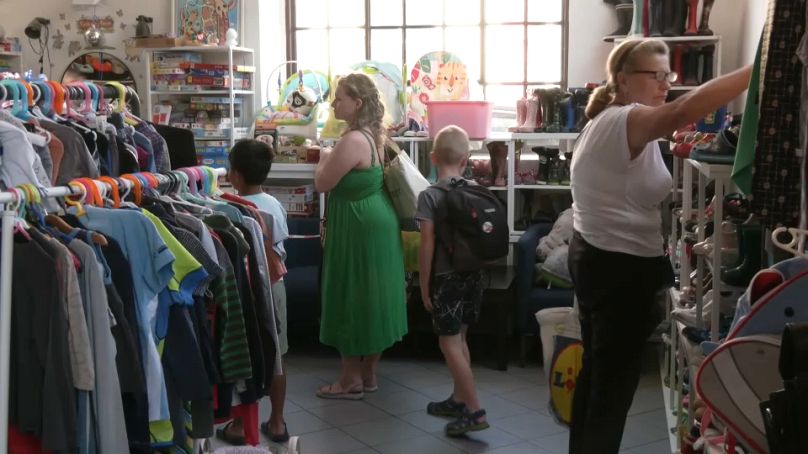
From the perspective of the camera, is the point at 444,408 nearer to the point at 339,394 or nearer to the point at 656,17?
the point at 339,394

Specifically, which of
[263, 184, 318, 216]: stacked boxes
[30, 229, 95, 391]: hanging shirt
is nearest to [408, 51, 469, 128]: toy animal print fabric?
[263, 184, 318, 216]: stacked boxes

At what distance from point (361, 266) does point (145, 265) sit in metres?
1.91

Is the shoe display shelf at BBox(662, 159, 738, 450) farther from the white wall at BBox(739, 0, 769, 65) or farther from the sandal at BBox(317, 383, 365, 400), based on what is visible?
the sandal at BBox(317, 383, 365, 400)

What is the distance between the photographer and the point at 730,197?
299 cm

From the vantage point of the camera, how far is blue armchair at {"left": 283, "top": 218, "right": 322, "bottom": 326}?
5.33 metres

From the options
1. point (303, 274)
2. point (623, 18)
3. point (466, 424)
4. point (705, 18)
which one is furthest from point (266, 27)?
point (466, 424)

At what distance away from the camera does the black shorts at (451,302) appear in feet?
12.9

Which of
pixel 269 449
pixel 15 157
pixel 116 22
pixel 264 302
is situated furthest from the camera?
pixel 116 22

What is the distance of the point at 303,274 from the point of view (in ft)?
18.0

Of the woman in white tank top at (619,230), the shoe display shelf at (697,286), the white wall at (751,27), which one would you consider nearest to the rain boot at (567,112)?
the white wall at (751,27)

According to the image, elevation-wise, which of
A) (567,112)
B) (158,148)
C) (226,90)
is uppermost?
(226,90)

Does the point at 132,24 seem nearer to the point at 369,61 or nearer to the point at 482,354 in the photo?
the point at 369,61

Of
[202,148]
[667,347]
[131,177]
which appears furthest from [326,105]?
[131,177]

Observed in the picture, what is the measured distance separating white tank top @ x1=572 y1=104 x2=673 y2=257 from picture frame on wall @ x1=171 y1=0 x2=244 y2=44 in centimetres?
410
